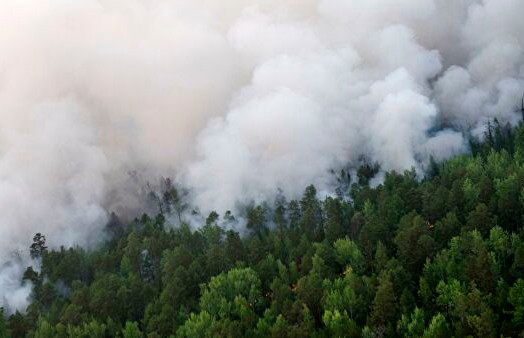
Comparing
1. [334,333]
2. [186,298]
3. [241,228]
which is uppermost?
[241,228]

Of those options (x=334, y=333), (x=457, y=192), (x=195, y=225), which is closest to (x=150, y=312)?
(x=334, y=333)

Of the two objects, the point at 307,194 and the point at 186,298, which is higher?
the point at 307,194

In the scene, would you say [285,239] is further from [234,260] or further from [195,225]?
[195,225]

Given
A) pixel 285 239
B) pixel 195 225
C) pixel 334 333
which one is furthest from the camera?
pixel 195 225

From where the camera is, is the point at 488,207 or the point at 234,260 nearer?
the point at 488,207

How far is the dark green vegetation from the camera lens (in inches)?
3273

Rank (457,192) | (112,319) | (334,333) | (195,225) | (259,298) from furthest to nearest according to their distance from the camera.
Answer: (195,225), (457,192), (112,319), (259,298), (334,333)

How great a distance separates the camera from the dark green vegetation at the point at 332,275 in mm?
83125

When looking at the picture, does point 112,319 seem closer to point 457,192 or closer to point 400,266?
point 400,266

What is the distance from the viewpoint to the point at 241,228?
16712cm

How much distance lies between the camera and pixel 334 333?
273ft

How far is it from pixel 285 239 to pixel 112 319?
3930cm

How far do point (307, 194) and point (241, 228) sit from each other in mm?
20970

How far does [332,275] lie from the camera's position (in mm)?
101938
